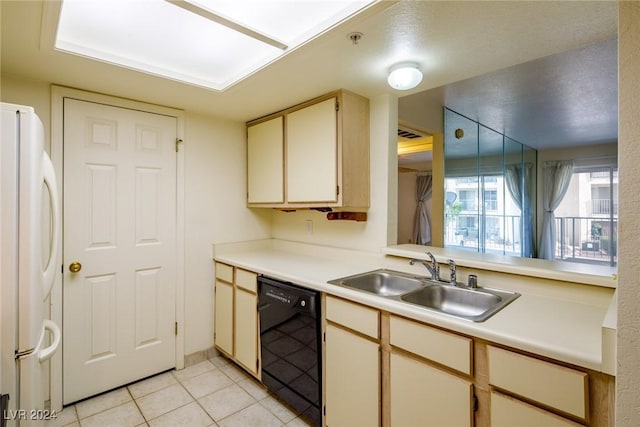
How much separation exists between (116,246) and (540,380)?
2512mm

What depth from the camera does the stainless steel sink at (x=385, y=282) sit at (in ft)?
6.37

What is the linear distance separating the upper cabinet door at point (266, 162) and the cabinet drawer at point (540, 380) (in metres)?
1.82

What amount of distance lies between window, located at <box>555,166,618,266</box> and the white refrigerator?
6.92 m

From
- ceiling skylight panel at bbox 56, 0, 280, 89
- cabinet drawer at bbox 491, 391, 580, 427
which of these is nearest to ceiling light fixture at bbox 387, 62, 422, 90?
ceiling skylight panel at bbox 56, 0, 280, 89

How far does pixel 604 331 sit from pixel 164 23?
2.13 metres

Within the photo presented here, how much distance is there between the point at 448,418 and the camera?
4.19ft

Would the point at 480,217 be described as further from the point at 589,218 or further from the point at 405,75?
the point at 589,218

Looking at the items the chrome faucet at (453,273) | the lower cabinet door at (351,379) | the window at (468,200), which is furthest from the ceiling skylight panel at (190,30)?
the window at (468,200)

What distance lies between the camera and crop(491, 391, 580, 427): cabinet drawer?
1.03 m

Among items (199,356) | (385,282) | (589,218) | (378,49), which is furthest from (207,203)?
(589,218)

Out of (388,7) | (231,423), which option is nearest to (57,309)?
(231,423)

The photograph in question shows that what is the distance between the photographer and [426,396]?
134 centimetres

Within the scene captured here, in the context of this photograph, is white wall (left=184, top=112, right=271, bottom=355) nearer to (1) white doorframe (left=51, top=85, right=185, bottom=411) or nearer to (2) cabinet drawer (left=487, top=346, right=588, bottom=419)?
(1) white doorframe (left=51, top=85, right=185, bottom=411)

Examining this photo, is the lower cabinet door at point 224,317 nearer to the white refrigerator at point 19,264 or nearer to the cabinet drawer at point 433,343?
the white refrigerator at point 19,264
